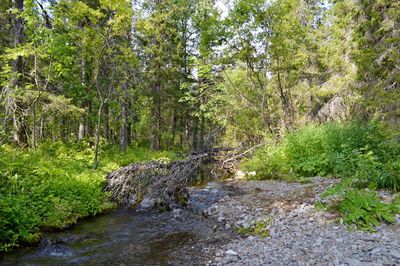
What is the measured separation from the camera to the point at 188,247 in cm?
577

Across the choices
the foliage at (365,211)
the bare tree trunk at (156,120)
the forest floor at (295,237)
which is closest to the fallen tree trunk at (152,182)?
the forest floor at (295,237)

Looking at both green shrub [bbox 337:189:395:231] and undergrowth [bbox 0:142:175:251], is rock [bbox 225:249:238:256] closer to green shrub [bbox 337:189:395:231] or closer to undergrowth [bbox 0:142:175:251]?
green shrub [bbox 337:189:395:231]

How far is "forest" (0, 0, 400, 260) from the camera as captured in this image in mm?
6980

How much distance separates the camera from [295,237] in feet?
17.5

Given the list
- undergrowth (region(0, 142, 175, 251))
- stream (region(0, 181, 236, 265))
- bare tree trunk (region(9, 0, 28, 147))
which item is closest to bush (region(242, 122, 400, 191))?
stream (region(0, 181, 236, 265))

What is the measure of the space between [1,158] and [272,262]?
685 cm

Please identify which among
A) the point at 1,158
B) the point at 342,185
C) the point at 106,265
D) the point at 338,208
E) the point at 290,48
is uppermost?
the point at 290,48

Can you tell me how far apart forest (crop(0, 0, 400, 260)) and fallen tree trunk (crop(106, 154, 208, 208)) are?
514 mm

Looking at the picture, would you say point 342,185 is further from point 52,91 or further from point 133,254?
point 52,91

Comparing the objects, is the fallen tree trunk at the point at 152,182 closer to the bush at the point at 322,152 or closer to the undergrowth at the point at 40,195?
the undergrowth at the point at 40,195

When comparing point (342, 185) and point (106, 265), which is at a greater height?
point (342, 185)

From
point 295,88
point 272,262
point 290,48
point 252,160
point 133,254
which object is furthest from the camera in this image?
point 295,88

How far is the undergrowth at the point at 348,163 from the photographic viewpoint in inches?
→ 215

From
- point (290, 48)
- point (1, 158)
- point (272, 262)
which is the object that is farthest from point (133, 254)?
point (290, 48)
